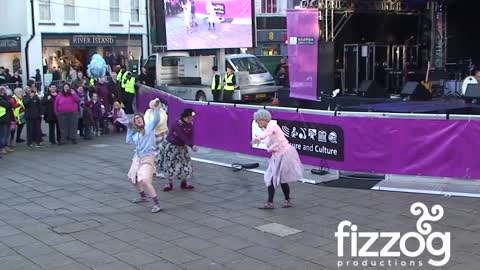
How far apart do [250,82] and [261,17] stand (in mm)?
23528

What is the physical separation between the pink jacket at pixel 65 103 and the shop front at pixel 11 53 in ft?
68.7

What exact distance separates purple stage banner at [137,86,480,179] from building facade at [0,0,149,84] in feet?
80.6

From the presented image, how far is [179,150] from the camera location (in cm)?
1061

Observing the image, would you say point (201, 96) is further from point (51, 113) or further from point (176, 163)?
point (176, 163)

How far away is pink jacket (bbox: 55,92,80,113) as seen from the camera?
16.7 meters

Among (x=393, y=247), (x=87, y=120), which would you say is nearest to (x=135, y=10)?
(x=87, y=120)

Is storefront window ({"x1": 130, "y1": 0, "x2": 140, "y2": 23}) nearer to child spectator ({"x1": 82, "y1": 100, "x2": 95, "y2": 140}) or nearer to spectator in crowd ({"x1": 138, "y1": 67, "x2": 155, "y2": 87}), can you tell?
spectator in crowd ({"x1": 138, "y1": 67, "x2": 155, "y2": 87})

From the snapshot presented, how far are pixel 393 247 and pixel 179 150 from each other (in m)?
4.61

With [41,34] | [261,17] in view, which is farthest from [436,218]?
[261,17]

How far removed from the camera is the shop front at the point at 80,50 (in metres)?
36.5

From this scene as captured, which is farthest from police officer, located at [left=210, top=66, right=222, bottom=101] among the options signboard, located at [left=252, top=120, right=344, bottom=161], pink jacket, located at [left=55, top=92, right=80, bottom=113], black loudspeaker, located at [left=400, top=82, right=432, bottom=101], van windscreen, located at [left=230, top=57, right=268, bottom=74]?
signboard, located at [left=252, top=120, right=344, bottom=161]

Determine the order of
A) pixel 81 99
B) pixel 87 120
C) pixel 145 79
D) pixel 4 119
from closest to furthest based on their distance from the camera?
1. pixel 4 119
2. pixel 87 120
3. pixel 81 99
4. pixel 145 79

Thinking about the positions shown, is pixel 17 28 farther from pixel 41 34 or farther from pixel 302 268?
pixel 302 268

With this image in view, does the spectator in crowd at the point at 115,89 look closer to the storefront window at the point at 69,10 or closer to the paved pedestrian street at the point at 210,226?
the paved pedestrian street at the point at 210,226
